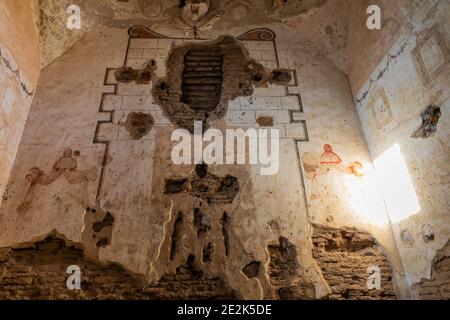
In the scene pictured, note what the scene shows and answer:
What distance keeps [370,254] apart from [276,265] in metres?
1.01

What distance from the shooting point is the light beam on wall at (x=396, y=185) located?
348 cm

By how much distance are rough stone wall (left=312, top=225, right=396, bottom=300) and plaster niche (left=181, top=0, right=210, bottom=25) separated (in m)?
3.37

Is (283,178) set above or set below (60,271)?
above

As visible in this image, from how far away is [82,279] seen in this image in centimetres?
321

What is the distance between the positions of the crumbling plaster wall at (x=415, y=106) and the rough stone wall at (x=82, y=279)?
1907 millimetres

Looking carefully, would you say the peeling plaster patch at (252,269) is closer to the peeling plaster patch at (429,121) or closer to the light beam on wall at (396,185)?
the light beam on wall at (396,185)

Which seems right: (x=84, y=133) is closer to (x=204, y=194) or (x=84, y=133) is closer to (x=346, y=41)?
(x=204, y=194)

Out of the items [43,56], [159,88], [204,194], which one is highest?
[43,56]

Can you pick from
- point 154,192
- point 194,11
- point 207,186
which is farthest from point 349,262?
point 194,11

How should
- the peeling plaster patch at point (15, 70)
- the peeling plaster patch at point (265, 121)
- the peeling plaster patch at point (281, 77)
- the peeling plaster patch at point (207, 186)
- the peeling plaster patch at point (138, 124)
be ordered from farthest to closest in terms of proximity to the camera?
the peeling plaster patch at point (281, 77), the peeling plaster patch at point (265, 121), the peeling plaster patch at point (138, 124), the peeling plaster patch at point (207, 186), the peeling plaster patch at point (15, 70)

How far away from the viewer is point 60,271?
10.7 ft

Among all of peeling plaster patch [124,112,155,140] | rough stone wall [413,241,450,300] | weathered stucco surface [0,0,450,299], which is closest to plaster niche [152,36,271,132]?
weathered stucco surface [0,0,450,299]

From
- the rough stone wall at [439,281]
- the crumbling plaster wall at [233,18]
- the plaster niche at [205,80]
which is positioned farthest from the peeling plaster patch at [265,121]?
the rough stone wall at [439,281]

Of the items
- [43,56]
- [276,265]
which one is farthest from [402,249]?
[43,56]
